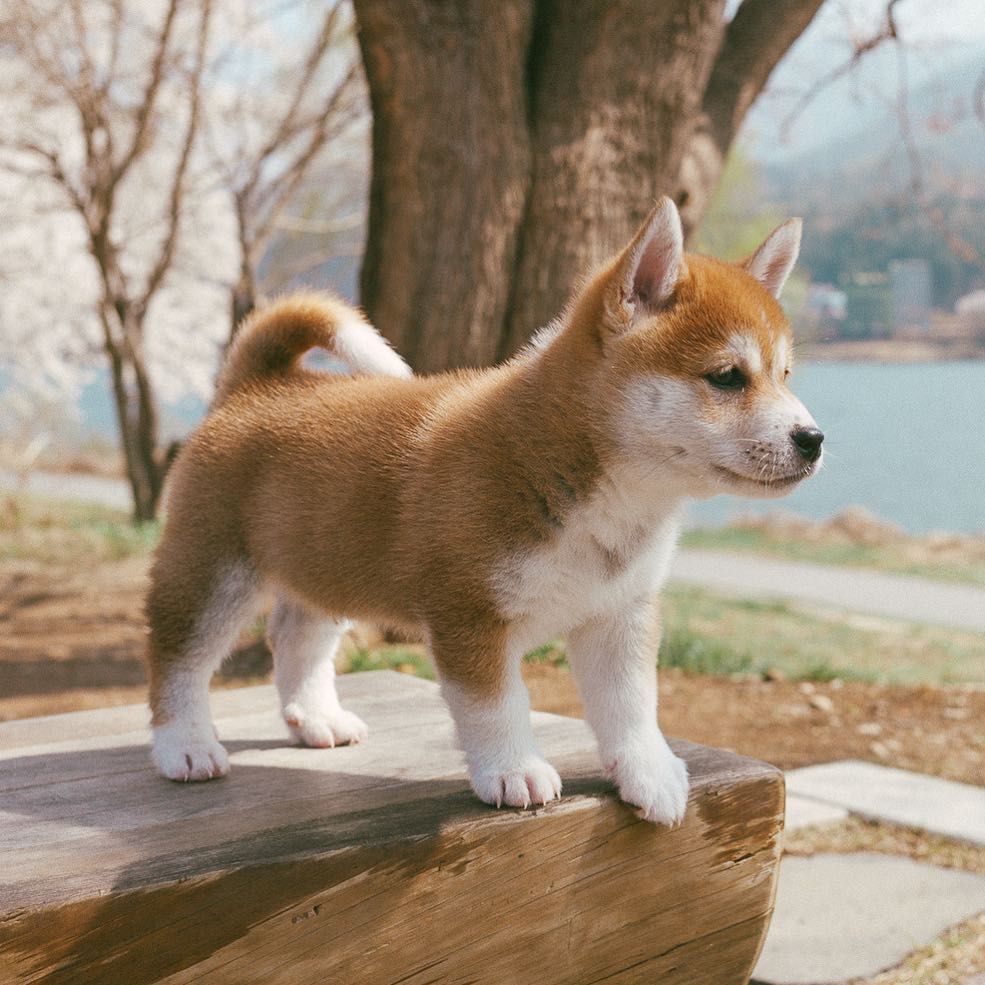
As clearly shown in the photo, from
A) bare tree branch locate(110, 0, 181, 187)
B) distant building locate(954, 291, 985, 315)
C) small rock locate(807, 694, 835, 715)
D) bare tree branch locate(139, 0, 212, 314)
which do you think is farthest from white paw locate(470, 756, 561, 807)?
distant building locate(954, 291, 985, 315)

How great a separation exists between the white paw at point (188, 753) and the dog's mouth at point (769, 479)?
4.25ft

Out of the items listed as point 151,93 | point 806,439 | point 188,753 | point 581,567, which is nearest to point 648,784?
point 581,567

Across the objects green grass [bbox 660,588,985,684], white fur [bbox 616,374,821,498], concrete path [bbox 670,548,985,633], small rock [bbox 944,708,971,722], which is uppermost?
white fur [bbox 616,374,821,498]

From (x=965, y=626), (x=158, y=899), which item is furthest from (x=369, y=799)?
(x=965, y=626)

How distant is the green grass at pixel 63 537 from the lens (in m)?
9.81

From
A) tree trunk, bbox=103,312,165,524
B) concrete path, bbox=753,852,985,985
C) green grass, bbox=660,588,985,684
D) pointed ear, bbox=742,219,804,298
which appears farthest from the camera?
tree trunk, bbox=103,312,165,524

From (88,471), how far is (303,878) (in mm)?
19847

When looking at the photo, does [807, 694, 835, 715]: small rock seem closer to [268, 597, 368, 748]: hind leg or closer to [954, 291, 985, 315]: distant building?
[268, 597, 368, 748]: hind leg

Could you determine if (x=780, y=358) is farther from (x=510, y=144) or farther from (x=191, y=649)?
(x=510, y=144)

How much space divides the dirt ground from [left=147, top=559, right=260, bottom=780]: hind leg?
296 centimetres

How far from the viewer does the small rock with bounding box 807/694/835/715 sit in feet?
19.9

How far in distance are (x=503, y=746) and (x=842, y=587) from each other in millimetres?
8674

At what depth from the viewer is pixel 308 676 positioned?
120 inches

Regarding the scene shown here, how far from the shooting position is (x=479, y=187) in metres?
5.34
